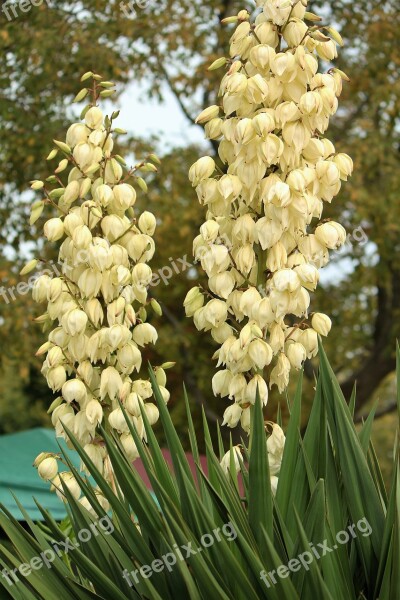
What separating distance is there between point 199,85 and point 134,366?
302 inches

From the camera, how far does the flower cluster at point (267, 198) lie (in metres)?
2.66

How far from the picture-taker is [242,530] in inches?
91.5

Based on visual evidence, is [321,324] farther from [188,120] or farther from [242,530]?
[188,120]

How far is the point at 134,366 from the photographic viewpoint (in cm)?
284

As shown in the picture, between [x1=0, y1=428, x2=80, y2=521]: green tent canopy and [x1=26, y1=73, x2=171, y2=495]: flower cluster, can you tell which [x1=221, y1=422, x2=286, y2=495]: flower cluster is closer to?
→ [x1=26, y1=73, x2=171, y2=495]: flower cluster

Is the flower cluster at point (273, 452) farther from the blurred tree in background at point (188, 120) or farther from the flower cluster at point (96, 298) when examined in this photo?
the blurred tree in background at point (188, 120)

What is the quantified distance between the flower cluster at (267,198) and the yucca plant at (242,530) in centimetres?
24

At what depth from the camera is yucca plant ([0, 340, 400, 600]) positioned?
218 centimetres

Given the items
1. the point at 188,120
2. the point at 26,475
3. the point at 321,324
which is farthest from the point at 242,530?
the point at 188,120

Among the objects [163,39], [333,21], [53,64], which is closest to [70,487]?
[53,64]

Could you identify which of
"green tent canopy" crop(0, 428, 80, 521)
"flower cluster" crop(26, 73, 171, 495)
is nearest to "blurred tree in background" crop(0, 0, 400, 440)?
"green tent canopy" crop(0, 428, 80, 521)

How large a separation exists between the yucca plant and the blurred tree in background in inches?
190

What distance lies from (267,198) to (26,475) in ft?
12.4

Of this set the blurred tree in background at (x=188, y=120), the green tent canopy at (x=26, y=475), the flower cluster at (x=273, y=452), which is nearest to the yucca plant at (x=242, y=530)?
the flower cluster at (x=273, y=452)
